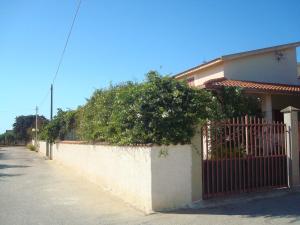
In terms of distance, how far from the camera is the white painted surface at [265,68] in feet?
59.7

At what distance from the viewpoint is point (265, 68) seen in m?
18.9

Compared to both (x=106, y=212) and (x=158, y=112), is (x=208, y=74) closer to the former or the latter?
(x=158, y=112)

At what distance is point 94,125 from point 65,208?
407cm

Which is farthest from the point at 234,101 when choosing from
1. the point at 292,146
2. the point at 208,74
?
the point at 208,74

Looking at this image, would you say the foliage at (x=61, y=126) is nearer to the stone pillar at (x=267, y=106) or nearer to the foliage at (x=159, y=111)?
the stone pillar at (x=267, y=106)

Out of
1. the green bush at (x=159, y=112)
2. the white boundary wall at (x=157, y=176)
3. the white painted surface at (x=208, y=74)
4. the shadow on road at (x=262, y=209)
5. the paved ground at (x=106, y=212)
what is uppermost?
the white painted surface at (x=208, y=74)

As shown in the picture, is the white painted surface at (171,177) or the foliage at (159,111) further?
the foliage at (159,111)

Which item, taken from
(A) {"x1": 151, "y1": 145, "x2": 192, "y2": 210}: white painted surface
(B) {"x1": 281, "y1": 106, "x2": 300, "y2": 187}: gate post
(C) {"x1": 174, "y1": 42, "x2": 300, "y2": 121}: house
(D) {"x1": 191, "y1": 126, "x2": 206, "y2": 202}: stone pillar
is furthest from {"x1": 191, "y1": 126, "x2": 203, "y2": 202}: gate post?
(C) {"x1": 174, "y1": 42, "x2": 300, "y2": 121}: house

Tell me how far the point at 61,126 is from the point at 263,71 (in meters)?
13.7

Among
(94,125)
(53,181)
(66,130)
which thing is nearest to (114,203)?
(94,125)

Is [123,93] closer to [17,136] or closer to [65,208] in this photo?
[65,208]

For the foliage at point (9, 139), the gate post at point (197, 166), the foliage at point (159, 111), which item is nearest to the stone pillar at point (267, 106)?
the foliage at point (159, 111)

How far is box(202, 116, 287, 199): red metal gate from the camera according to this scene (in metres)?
9.38

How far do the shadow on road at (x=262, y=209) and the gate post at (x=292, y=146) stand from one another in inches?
49.9
